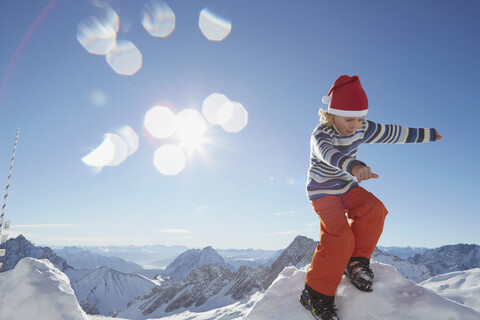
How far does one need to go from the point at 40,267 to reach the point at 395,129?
584cm

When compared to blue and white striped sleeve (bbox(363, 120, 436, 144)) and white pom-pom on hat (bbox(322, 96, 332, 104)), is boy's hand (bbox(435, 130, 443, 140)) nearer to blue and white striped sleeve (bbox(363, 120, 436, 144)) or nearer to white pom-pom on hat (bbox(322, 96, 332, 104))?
blue and white striped sleeve (bbox(363, 120, 436, 144))

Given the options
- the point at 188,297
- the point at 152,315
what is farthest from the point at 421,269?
the point at 152,315

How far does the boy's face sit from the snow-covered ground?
1717 mm

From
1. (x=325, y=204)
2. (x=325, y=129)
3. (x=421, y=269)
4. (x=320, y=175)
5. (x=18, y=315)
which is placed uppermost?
(x=325, y=129)

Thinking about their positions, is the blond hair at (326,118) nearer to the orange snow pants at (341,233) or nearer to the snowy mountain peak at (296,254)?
the orange snow pants at (341,233)

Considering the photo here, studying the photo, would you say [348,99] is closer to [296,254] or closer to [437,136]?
[437,136]

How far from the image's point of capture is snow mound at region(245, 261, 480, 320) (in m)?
2.56

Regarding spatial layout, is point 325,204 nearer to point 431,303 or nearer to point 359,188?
point 359,188

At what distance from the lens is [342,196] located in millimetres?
3568

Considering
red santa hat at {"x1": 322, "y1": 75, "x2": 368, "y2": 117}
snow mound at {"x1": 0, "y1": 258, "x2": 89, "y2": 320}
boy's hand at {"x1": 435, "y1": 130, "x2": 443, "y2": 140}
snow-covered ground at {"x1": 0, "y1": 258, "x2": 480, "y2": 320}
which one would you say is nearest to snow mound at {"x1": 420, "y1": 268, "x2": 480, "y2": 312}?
snow-covered ground at {"x1": 0, "y1": 258, "x2": 480, "y2": 320}

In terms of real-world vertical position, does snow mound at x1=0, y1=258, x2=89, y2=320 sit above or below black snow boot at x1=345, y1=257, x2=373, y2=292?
below

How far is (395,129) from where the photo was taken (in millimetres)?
4172

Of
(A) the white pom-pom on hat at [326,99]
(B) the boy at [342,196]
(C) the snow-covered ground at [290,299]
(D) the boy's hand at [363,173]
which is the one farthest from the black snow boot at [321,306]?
(A) the white pom-pom on hat at [326,99]

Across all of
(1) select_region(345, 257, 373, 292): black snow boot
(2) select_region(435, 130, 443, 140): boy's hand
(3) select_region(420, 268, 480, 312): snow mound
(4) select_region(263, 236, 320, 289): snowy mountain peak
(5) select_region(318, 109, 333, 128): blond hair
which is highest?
(5) select_region(318, 109, 333, 128): blond hair
